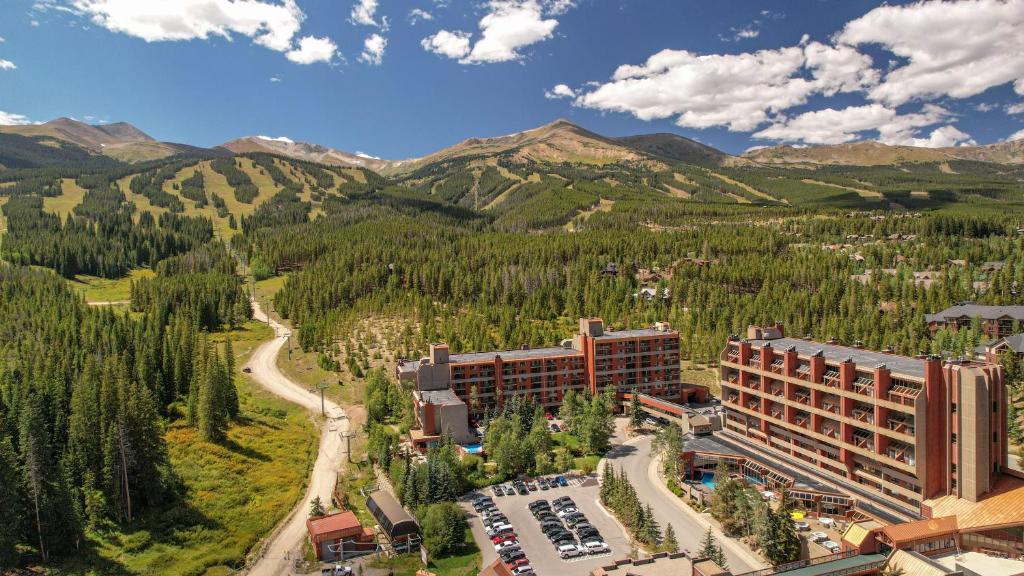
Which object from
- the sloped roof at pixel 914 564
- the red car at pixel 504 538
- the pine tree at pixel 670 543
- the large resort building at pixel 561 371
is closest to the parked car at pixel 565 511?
the red car at pixel 504 538

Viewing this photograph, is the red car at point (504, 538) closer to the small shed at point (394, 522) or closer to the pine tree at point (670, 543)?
the small shed at point (394, 522)

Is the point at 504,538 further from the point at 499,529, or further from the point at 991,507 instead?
the point at 991,507

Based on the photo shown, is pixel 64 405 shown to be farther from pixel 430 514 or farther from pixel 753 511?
pixel 753 511

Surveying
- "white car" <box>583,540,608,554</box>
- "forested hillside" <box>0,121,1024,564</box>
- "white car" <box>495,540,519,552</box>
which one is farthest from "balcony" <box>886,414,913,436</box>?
"forested hillside" <box>0,121,1024,564</box>

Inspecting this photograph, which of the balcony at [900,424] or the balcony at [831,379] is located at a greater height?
the balcony at [831,379]

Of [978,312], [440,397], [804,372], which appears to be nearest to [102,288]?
[440,397]

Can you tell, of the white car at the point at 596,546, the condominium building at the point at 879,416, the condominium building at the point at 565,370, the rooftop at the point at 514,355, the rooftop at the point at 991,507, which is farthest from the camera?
the rooftop at the point at 514,355
